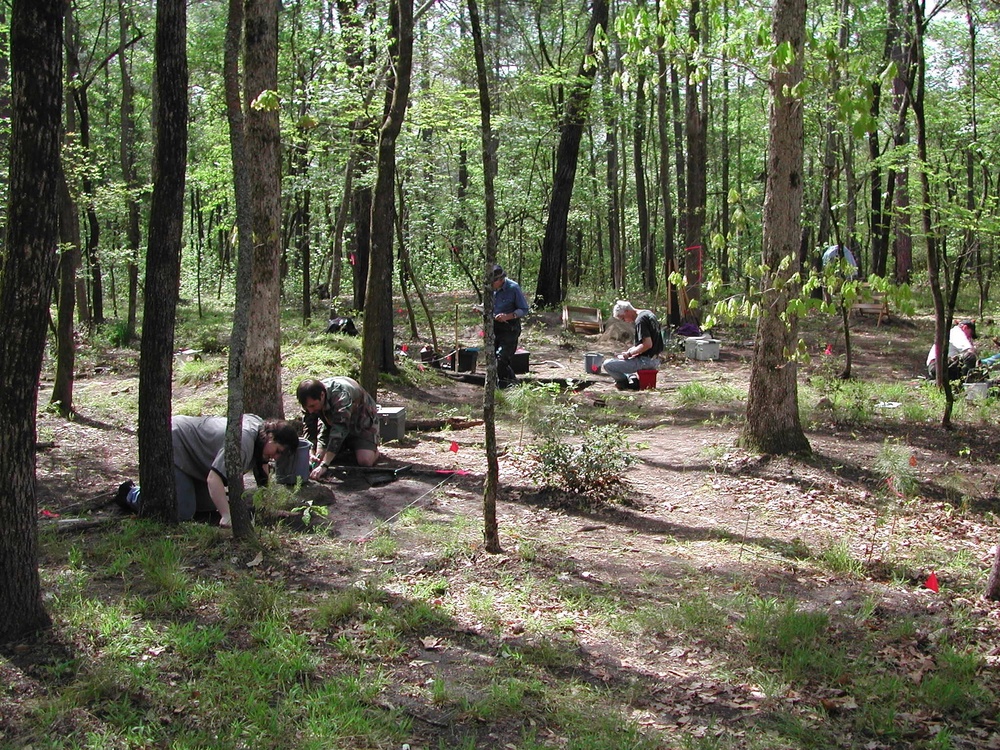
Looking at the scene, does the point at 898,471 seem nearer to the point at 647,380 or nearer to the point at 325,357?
the point at 647,380

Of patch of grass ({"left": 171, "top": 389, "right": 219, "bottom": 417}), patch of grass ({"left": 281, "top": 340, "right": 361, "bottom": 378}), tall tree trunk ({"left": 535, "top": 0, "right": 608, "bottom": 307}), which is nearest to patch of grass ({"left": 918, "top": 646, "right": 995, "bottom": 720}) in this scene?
patch of grass ({"left": 171, "top": 389, "right": 219, "bottom": 417})

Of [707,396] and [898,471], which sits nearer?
[898,471]

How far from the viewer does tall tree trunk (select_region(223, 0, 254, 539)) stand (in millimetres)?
5383

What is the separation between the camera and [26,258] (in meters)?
3.93

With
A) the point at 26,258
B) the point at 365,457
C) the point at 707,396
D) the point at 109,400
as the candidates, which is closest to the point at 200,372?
the point at 109,400

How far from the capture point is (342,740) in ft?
11.5

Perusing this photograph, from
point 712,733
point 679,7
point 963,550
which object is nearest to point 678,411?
point 963,550

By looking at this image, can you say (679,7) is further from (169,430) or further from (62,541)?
(62,541)

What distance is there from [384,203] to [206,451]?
13.8 ft

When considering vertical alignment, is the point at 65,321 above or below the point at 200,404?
above

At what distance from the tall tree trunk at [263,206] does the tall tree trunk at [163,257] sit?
193 centimetres

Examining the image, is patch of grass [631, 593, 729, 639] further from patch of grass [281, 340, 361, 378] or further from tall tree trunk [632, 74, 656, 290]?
tall tree trunk [632, 74, 656, 290]

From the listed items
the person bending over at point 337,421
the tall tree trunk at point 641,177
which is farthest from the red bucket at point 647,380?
the tall tree trunk at point 641,177

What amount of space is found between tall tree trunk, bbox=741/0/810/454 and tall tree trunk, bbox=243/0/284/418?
4.38m
